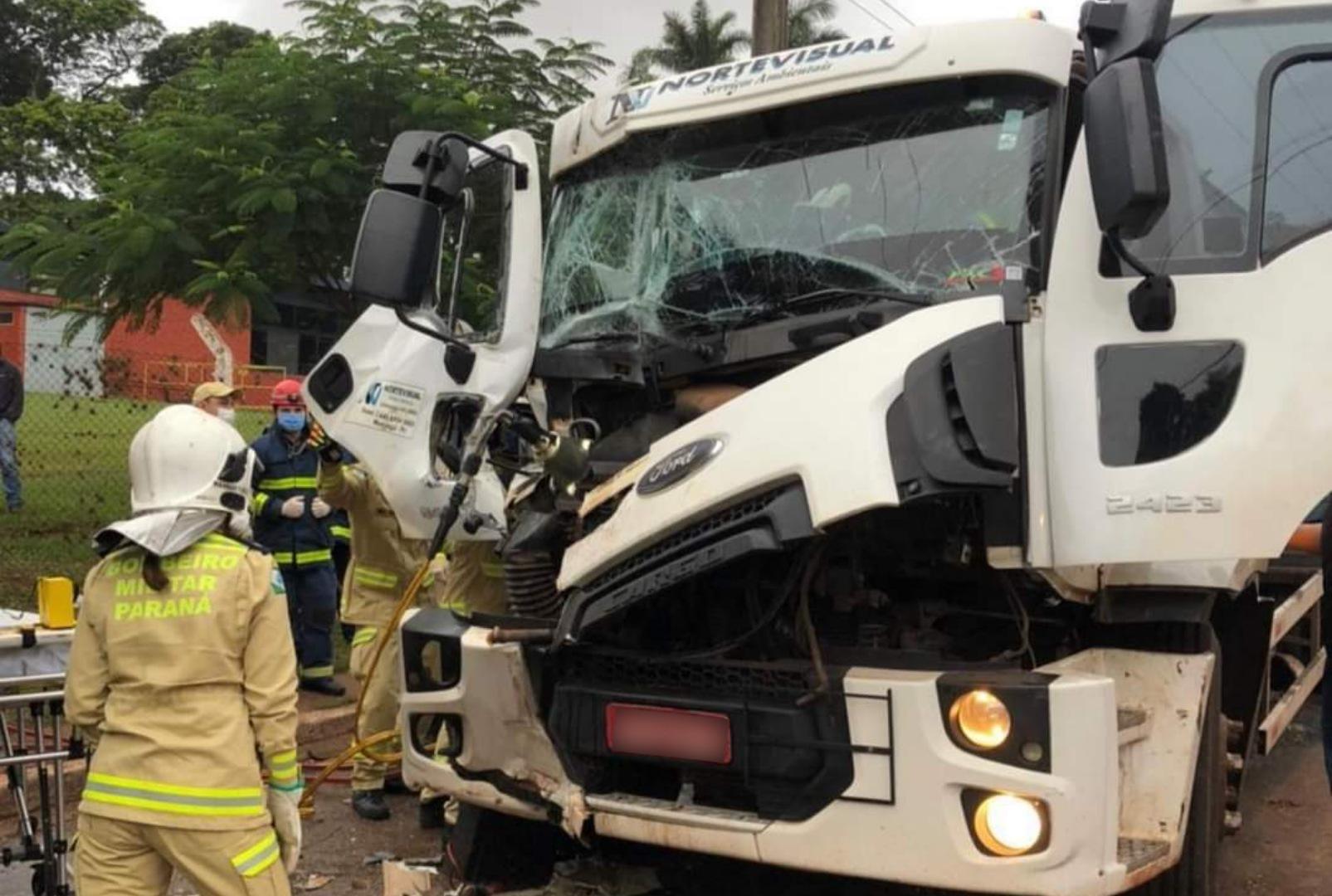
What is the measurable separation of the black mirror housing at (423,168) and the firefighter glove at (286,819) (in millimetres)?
1780

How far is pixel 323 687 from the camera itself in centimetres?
689

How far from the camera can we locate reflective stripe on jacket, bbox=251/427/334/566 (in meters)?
6.93

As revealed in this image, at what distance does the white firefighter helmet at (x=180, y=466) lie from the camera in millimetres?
3141

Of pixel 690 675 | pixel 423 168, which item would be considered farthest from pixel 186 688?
pixel 423 168

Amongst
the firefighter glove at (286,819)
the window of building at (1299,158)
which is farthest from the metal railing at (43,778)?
the window of building at (1299,158)

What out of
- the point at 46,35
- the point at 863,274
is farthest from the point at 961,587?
the point at 46,35

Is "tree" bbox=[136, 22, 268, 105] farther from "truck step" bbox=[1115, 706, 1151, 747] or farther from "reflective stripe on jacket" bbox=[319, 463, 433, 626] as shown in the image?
"truck step" bbox=[1115, 706, 1151, 747]

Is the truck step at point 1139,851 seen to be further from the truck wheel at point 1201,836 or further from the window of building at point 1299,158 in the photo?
the window of building at point 1299,158

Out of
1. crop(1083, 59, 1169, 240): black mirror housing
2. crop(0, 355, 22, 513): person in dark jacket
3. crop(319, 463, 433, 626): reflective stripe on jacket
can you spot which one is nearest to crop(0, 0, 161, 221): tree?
crop(0, 355, 22, 513): person in dark jacket

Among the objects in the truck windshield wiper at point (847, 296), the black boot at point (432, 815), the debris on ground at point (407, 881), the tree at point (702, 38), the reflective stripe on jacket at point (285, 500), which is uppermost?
the tree at point (702, 38)

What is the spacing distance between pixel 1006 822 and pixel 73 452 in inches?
540

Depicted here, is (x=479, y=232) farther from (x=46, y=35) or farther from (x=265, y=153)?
(x=46, y=35)

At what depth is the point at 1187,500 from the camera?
3068 millimetres

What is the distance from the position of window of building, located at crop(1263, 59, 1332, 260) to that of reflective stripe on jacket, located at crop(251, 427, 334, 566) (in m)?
4.93
